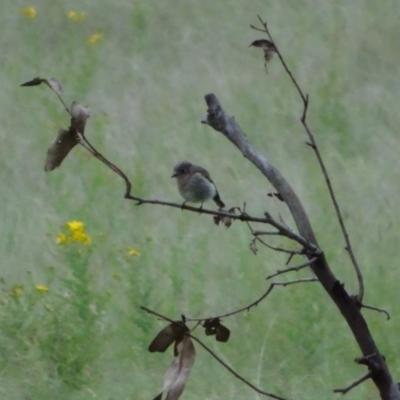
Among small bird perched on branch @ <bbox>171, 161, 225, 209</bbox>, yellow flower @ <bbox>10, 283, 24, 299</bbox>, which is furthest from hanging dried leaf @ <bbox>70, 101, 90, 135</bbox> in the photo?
yellow flower @ <bbox>10, 283, 24, 299</bbox>

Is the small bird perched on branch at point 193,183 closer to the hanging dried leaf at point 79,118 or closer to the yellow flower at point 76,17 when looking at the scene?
the hanging dried leaf at point 79,118

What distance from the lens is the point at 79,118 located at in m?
1.03

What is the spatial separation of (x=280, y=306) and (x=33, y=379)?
112 cm

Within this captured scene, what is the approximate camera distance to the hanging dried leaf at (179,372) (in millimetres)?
974

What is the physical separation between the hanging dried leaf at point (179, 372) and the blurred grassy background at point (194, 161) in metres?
2.72

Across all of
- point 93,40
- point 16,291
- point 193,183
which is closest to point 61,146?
point 193,183

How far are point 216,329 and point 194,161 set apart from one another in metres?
4.81

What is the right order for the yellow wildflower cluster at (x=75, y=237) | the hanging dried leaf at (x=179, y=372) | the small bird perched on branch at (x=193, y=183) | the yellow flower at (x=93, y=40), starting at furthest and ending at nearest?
the yellow flower at (x=93, y=40), the yellow wildflower cluster at (x=75, y=237), the small bird perched on branch at (x=193, y=183), the hanging dried leaf at (x=179, y=372)

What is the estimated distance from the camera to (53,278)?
4398 mm

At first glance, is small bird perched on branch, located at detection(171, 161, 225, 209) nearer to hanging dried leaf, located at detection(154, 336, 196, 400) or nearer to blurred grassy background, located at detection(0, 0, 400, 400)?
blurred grassy background, located at detection(0, 0, 400, 400)

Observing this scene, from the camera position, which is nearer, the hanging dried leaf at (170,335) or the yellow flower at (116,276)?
the hanging dried leaf at (170,335)

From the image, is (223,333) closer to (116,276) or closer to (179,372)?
(179,372)

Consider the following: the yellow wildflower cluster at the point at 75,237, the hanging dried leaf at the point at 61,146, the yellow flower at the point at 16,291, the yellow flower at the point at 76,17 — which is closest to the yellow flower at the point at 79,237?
the yellow wildflower cluster at the point at 75,237

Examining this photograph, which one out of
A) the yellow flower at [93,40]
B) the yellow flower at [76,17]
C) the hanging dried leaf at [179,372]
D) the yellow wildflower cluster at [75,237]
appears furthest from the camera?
the yellow flower at [76,17]
